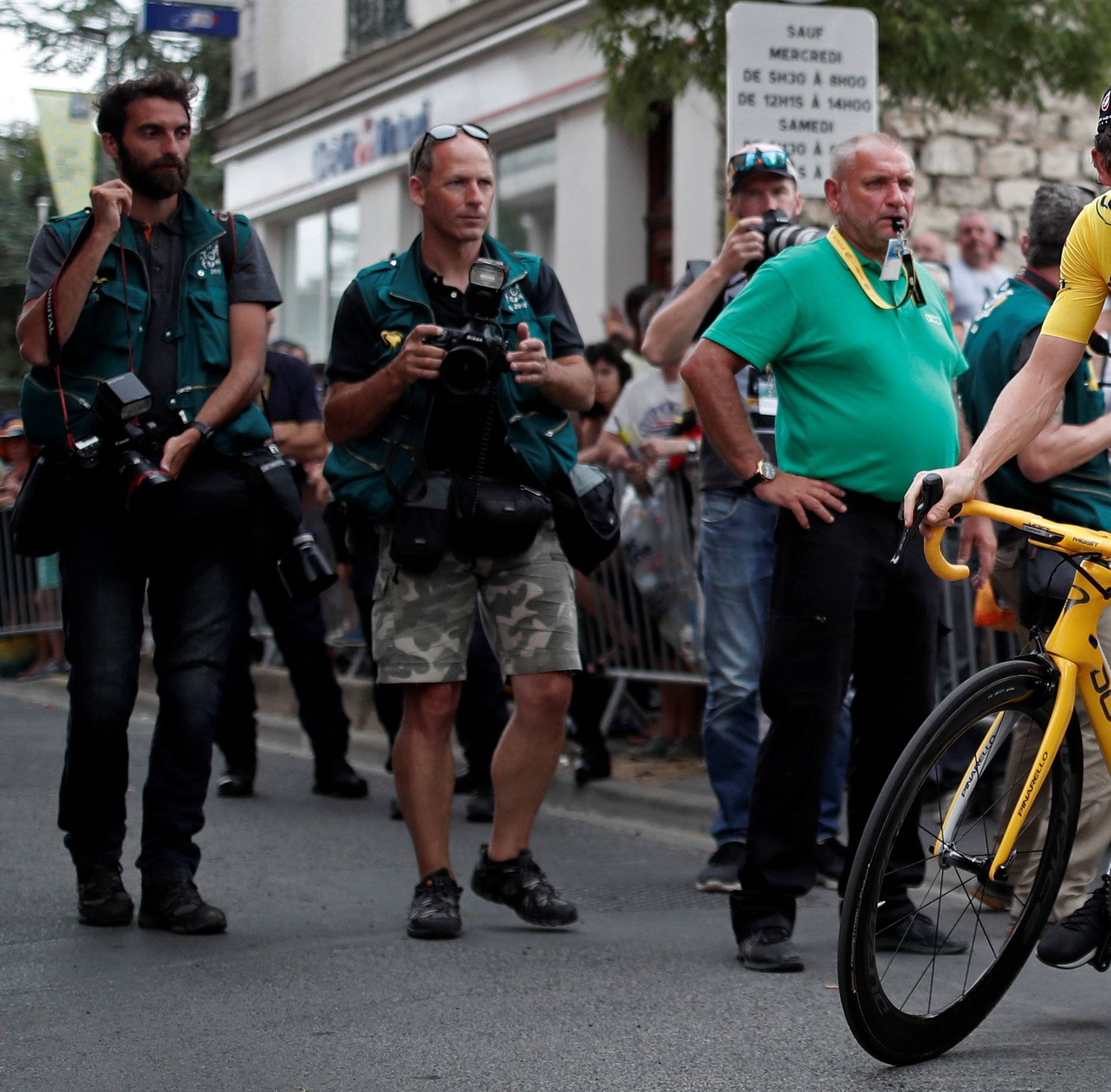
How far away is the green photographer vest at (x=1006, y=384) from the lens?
4918mm

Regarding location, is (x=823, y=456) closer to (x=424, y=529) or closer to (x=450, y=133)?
(x=424, y=529)

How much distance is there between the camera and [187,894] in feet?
16.5

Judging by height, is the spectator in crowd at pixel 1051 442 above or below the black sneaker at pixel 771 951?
above

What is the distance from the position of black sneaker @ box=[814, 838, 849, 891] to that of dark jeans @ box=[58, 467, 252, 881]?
199 centimetres

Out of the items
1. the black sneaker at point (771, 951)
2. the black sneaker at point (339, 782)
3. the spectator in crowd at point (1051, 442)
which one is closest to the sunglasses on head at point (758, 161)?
the spectator in crowd at point (1051, 442)

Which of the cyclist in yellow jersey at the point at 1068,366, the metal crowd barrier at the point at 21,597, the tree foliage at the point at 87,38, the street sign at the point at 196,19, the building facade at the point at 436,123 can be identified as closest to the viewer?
the cyclist in yellow jersey at the point at 1068,366

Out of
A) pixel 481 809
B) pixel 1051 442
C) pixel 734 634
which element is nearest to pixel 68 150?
pixel 481 809

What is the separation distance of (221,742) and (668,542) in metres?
2.06

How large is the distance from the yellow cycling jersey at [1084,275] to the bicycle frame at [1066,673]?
43 centimetres

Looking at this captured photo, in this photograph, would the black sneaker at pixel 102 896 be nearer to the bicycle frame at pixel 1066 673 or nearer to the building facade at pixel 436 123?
the bicycle frame at pixel 1066 673

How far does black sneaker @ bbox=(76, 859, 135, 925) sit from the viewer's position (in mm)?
5102

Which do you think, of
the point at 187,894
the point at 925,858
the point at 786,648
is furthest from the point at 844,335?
the point at 187,894

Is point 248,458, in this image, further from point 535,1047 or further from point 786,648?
point 535,1047

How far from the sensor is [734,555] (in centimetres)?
594
